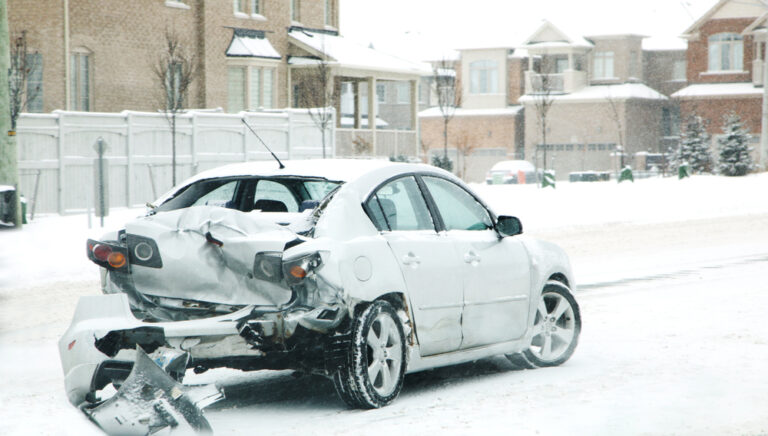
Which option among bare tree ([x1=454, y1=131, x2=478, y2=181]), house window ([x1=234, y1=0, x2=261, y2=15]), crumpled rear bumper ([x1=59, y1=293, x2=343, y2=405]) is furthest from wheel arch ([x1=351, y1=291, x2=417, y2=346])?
bare tree ([x1=454, y1=131, x2=478, y2=181])

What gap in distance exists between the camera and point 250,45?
37.4 m

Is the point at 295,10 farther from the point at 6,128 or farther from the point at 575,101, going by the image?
the point at 575,101

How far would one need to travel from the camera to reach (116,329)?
6.32 m

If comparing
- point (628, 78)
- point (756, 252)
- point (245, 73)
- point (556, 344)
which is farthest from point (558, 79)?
point (556, 344)

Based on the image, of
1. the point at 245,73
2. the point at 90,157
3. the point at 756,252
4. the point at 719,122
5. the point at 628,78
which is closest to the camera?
the point at 756,252

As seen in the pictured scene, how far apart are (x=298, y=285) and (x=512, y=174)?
168 feet

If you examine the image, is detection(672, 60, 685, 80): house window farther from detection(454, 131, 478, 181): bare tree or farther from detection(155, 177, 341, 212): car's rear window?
detection(155, 177, 341, 212): car's rear window

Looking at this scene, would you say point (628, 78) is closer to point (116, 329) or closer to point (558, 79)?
point (558, 79)

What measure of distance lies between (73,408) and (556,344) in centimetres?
366

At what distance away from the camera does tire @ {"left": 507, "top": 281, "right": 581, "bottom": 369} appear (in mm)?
8477

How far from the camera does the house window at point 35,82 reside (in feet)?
97.9

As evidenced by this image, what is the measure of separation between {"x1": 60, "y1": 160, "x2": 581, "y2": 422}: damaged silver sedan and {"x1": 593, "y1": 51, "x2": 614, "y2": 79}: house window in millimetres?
59270

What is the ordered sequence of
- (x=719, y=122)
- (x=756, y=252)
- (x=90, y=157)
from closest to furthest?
(x=756, y=252)
(x=90, y=157)
(x=719, y=122)

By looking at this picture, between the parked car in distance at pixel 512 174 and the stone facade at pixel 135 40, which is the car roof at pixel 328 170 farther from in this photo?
the parked car in distance at pixel 512 174
